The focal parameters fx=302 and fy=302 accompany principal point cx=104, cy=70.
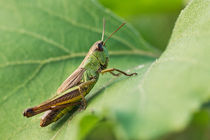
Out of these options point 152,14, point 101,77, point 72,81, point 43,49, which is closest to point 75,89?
point 72,81

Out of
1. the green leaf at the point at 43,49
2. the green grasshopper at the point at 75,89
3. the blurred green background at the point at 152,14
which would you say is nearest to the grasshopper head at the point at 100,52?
the green grasshopper at the point at 75,89

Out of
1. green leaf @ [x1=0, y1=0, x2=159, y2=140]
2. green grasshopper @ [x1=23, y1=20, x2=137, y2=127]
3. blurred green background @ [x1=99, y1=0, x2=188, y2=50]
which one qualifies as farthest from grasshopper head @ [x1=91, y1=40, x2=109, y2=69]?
blurred green background @ [x1=99, y1=0, x2=188, y2=50]

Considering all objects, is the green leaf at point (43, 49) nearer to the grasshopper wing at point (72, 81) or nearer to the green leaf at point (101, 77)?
the green leaf at point (101, 77)

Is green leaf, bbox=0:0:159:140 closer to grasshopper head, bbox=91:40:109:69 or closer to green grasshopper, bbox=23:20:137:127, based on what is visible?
green grasshopper, bbox=23:20:137:127

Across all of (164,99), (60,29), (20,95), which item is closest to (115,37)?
(60,29)

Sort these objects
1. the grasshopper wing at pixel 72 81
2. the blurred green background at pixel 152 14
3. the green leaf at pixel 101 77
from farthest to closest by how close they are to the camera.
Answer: the blurred green background at pixel 152 14, the grasshopper wing at pixel 72 81, the green leaf at pixel 101 77

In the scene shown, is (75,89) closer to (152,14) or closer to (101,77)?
(101,77)

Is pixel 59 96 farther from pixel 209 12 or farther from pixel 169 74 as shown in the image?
pixel 209 12
